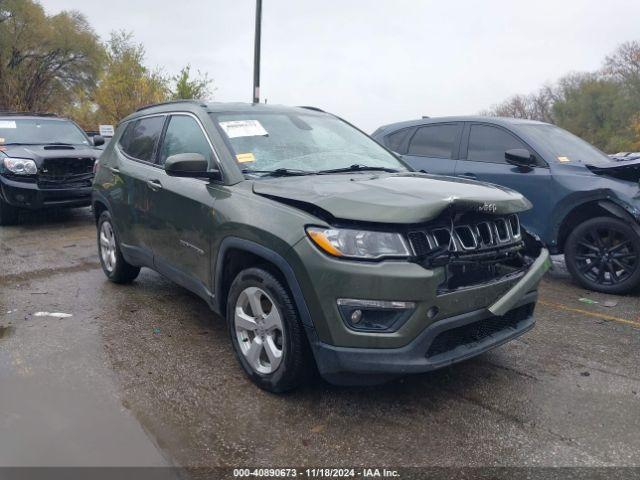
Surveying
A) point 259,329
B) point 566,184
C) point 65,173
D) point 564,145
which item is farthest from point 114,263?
point 564,145

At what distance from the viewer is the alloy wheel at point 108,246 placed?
5418 millimetres

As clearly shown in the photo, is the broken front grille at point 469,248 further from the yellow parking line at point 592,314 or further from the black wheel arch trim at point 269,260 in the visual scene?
the yellow parking line at point 592,314

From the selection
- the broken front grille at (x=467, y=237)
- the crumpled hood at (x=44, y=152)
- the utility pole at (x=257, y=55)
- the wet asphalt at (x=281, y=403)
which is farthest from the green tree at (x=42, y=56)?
the broken front grille at (x=467, y=237)

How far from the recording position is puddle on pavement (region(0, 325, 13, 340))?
165 inches

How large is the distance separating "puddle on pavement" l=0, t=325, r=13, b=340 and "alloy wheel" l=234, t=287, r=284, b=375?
6.61ft

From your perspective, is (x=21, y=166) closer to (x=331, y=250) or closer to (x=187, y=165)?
(x=187, y=165)

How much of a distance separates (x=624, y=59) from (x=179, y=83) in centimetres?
4494

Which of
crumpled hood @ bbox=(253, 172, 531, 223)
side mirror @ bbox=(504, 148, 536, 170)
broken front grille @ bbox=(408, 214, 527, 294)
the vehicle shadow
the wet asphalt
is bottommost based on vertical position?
the vehicle shadow

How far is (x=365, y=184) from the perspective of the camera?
10.8 feet

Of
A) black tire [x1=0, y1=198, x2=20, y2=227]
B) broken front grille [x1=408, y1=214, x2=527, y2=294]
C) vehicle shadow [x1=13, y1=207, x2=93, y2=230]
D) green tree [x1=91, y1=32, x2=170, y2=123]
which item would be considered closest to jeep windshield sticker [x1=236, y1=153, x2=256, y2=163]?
broken front grille [x1=408, y1=214, x2=527, y2=294]

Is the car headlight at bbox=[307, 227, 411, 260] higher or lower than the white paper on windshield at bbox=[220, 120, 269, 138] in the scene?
lower

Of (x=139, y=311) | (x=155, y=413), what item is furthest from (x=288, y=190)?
(x=139, y=311)

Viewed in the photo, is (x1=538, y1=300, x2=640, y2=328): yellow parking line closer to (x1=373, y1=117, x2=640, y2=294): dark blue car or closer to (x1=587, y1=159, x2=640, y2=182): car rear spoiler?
(x1=373, y1=117, x2=640, y2=294): dark blue car

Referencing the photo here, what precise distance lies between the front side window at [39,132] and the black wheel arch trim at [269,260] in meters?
7.41
